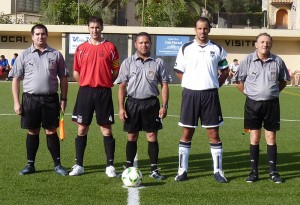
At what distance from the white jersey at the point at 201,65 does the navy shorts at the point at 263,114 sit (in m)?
0.58

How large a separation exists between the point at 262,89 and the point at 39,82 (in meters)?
2.86

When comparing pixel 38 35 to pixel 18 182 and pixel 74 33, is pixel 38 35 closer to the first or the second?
pixel 18 182

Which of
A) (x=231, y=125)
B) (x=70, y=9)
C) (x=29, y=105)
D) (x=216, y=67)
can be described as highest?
(x=70, y=9)

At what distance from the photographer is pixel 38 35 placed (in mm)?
7340

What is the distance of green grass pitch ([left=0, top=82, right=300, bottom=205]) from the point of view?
253 inches

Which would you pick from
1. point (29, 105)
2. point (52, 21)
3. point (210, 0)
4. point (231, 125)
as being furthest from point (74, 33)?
point (29, 105)

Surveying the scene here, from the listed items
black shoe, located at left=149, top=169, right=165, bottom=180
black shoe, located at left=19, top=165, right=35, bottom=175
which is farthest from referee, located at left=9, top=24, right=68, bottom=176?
black shoe, located at left=149, top=169, right=165, bottom=180

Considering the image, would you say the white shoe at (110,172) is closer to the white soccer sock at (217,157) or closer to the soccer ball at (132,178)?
the soccer ball at (132,178)

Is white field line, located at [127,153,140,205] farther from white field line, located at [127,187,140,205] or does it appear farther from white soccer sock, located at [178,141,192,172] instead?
white soccer sock, located at [178,141,192,172]

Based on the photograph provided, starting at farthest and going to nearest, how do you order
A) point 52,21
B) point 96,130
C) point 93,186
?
point 52,21
point 96,130
point 93,186

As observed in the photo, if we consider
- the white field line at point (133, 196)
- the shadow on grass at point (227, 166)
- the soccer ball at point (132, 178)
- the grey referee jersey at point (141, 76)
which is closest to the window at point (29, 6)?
the shadow on grass at point (227, 166)

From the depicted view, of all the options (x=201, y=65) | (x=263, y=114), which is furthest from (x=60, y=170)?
(x=263, y=114)

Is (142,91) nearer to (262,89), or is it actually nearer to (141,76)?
(141,76)

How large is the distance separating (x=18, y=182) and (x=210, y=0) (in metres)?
42.1
